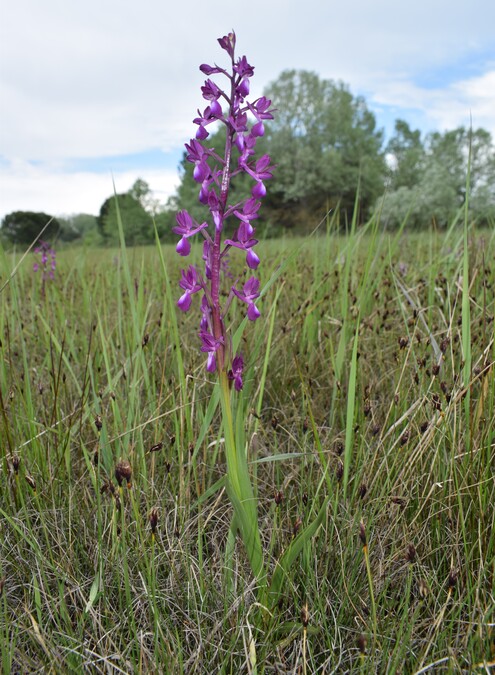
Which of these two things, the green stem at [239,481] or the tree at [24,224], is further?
the tree at [24,224]

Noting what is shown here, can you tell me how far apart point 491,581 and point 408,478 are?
0.40 meters

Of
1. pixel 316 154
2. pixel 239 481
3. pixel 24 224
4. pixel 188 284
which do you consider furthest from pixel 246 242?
pixel 316 154

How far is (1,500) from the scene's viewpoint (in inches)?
→ 76.6

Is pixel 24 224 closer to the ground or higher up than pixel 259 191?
higher up

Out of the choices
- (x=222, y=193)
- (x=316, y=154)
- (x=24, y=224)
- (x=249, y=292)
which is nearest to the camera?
(x=222, y=193)

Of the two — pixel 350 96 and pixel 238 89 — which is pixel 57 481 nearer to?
pixel 238 89

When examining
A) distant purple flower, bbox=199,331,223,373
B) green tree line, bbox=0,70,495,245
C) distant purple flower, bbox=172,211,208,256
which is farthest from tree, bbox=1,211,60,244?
distant purple flower, bbox=199,331,223,373

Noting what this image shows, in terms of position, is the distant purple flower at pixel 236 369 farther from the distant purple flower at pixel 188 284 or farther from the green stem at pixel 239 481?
the distant purple flower at pixel 188 284

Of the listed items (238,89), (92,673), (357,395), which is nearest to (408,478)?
(357,395)

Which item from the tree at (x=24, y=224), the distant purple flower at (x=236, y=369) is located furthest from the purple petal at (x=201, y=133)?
the tree at (x=24, y=224)

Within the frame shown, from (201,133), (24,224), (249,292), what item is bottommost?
(249,292)

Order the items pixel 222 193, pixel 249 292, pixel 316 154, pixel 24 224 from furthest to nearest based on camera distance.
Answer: pixel 316 154
pixel 24 224
pixel 249 292
pixel 222 193

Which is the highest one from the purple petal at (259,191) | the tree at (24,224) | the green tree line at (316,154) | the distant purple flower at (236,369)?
the green tree line at (316,154)

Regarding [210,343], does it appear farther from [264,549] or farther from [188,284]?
[264,549]
